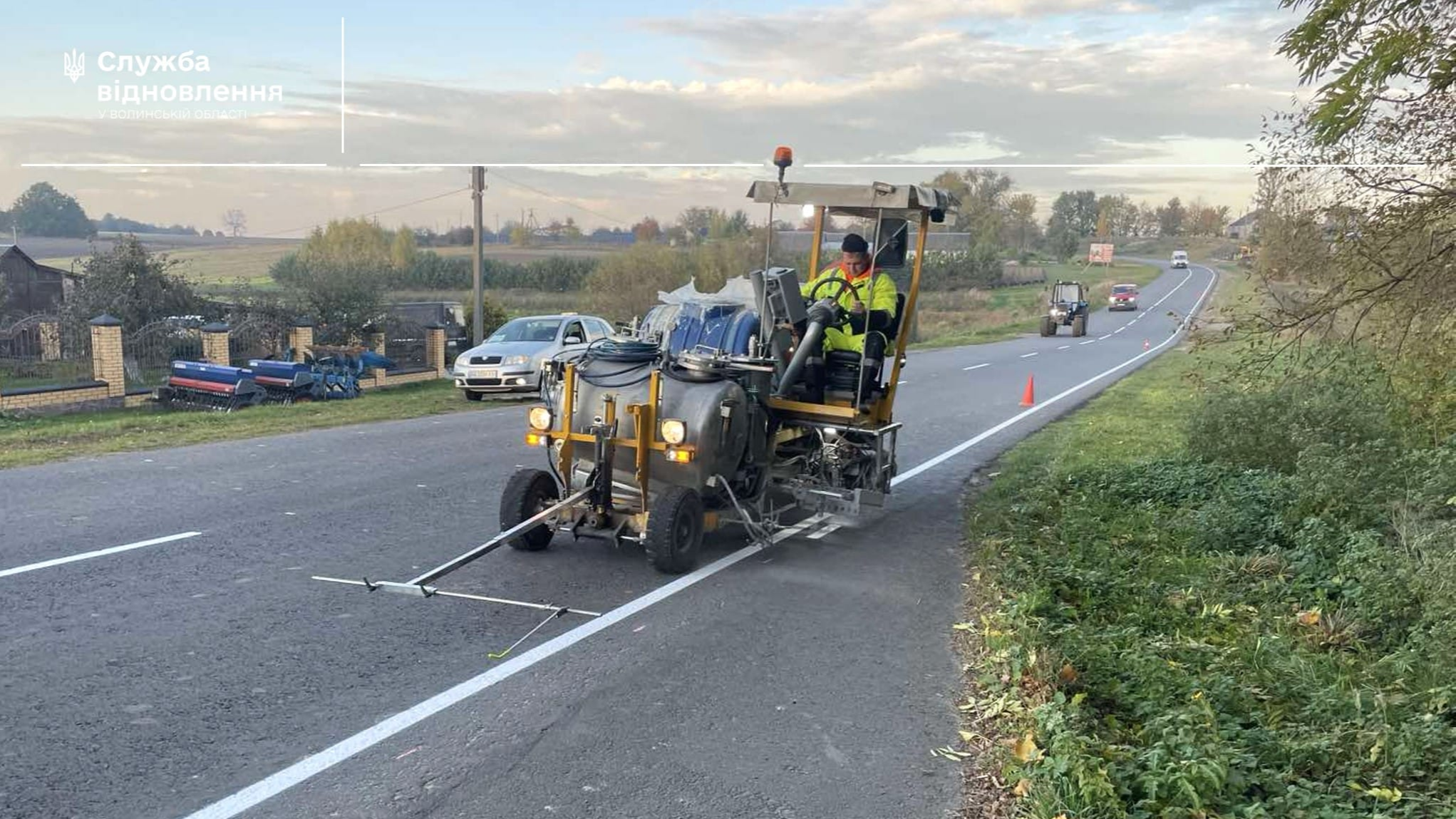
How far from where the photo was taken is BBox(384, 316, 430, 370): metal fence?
26453 mm

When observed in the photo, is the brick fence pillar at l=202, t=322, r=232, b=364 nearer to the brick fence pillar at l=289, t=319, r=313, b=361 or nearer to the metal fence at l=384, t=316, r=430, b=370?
the brick fence pillar at l=289, t=319, r=313, b=361

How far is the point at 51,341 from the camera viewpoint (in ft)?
72.1

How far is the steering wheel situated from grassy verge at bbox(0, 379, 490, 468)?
8298 millimetres

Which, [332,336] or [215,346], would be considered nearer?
[215,346]

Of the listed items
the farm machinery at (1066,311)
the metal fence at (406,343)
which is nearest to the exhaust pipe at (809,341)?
the metal fence at (406,343)

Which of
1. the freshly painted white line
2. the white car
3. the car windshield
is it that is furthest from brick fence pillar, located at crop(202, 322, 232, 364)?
the freshly painted white line

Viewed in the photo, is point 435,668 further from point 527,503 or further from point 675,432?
point 675,432

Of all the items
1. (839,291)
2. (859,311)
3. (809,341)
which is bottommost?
(809,341)

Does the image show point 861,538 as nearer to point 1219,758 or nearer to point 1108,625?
point 1108,625

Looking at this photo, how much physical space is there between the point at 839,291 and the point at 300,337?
18.4 m

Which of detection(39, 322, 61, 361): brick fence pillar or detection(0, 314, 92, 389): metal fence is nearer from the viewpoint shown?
→ detection(0, 314, 92, 389): metal fence

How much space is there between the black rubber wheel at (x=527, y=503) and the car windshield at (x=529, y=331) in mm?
13258

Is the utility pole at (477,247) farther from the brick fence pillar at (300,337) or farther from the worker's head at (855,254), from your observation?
the worker's head at (855,254)

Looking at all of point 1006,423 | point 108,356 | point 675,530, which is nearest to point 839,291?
point 675,530
